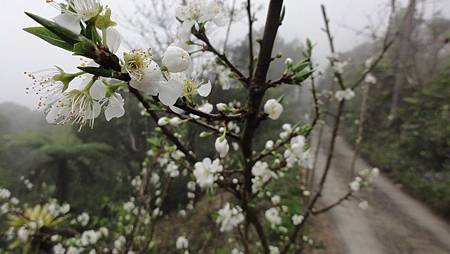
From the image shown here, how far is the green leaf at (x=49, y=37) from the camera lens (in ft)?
1.04

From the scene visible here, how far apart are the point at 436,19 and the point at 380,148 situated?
13.0 ft

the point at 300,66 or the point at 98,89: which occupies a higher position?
the point at 300,66

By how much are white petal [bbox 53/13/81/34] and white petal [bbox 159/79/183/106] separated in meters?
0.11

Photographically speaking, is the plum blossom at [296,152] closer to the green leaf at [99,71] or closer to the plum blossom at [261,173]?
the plum blossom at [261,173]

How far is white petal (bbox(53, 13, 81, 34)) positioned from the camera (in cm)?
31

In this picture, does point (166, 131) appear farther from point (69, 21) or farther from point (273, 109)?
point (69, 21)

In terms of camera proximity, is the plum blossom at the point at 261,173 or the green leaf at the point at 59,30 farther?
the plum blossom at the point at 261,173

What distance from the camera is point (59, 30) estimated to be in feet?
0.98

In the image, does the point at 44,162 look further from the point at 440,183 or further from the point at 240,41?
the point at 440,183

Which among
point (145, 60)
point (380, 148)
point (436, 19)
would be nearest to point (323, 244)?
point (145, 60)

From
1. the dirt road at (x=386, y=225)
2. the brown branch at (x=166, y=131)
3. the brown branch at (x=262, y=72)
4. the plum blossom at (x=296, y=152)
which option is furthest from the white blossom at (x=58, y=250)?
the dirt road at (x=386, y=225)

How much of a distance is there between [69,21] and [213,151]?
3206mm

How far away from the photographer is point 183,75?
0.45 metres

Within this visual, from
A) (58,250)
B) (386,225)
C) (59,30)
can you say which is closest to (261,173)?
(59,30)
